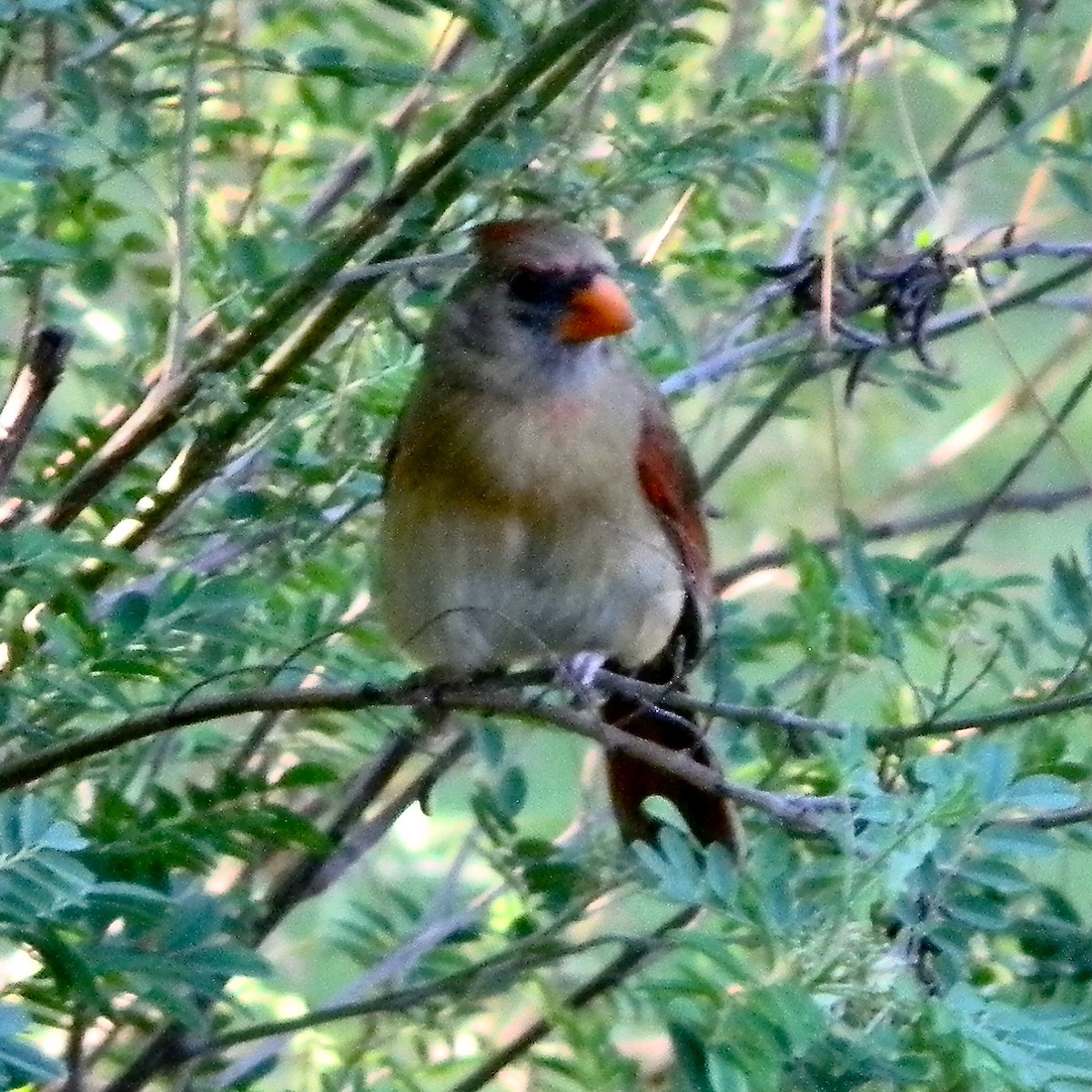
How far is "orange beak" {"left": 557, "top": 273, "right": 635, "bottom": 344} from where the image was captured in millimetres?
2342

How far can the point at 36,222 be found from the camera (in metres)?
2.35

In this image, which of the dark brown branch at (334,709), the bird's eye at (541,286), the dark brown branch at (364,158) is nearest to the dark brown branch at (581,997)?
the dark brown branch at (334,709)

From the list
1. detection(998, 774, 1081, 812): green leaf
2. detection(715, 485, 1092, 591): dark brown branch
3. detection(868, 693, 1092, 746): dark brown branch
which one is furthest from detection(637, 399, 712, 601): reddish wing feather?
detection(998, 774, 1081, 812): green leaf

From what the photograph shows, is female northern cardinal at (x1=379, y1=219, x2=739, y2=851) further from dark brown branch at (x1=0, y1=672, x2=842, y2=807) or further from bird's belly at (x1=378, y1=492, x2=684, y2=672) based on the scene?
dark brown branch at (x1=0, y1=672, x2=842, y2=807)

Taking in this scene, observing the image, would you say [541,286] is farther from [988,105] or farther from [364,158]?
[988,105]

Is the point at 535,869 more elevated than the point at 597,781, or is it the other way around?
the point at 535,869

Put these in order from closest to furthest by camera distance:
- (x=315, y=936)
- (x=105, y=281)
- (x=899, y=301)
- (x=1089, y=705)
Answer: (x=1089, y=705) < (x=899, y=301) < (x=105, y=281) < (x=315, y=936)

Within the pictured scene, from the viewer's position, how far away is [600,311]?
2.37 metres

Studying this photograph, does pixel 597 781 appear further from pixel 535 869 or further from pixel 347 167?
pixel 347 167

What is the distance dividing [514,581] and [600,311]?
1.09 ft

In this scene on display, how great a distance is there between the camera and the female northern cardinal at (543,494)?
2369mm

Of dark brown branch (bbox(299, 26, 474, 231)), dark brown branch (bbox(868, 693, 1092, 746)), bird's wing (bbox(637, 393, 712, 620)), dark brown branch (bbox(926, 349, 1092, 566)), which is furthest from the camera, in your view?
dark brown branch (bbox(299, 26, 474, 231))

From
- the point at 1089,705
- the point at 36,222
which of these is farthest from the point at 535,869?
the point at 36,222

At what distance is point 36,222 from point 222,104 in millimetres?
687
